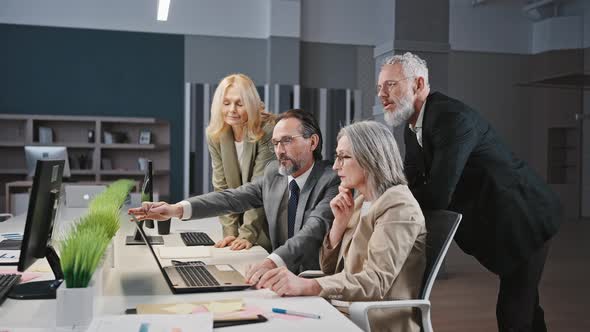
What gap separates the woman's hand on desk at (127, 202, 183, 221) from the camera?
8.48ft

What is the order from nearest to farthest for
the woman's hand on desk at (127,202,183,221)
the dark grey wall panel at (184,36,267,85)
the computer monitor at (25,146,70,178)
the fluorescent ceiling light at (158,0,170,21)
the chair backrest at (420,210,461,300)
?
the chair backrest at (420,210,461,300), the woman's hand on desk at (127,202,183,221), the fluorescent ceiling light at (158,0,170,21), the computer monitor at (25,146,70,178), the dark grey wall panel at (184,36,267,85)

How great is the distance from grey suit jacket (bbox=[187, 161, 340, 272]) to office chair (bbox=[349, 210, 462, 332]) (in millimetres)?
460

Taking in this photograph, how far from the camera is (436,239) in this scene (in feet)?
6.69

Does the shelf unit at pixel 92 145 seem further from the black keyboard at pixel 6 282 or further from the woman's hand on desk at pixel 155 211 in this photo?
Result: the black keyboard at pixel 6 282

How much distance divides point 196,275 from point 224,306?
0.43 metres

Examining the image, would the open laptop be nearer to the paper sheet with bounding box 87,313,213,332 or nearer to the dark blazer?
the paper sheet with bounding box 87,313,213,332

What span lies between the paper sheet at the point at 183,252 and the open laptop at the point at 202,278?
24 centimetres

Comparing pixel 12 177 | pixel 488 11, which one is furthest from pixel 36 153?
pixel 488 11

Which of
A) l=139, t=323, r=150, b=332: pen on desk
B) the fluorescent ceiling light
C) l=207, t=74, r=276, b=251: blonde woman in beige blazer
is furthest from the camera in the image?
the fluorescent ceiling light

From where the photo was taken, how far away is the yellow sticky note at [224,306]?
5.11ft

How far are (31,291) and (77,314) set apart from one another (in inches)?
19.3

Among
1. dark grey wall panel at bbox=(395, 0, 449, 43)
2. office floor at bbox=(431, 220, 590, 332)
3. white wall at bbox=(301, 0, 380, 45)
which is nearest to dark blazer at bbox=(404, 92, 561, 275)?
office floor at bbox=(431, 220, 590, 332)

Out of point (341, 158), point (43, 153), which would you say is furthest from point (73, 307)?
point (43, 153)

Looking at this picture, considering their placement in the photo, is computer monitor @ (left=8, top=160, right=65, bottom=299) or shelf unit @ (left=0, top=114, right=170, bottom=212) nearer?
computer monitor @ (left=8, top=160, right=65, bottom=299)
